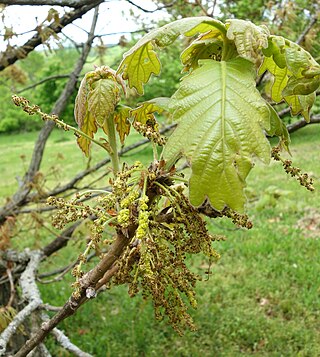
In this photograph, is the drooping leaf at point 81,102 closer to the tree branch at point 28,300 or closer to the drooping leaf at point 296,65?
the drooping leaf at point 296,65

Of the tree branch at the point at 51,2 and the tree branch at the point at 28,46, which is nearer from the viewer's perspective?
the tree branch at the point at 51,2

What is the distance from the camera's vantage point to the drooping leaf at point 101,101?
2.77ft

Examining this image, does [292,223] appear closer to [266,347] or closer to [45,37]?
[266,347]

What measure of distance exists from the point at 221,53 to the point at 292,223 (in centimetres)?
556

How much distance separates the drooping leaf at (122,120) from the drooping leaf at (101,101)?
0.08 metres

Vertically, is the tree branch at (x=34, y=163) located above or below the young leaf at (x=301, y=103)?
below

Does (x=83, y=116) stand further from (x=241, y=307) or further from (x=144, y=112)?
(x=241, y=307)

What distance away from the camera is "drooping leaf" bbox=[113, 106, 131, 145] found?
0.95 meters

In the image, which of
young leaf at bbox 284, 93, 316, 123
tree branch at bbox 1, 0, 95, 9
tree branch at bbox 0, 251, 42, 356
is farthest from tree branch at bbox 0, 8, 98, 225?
young leaf at bbox 284, 93, 316, 123

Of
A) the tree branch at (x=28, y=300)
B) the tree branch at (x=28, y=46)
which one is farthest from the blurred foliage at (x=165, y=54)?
the tree branch at (x=28, y=300)

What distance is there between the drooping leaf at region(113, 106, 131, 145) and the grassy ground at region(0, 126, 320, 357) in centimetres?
204

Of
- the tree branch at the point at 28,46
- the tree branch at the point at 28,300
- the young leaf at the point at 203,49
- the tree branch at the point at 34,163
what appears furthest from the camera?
the tree branch at the point at 34,163

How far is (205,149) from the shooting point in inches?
25.9

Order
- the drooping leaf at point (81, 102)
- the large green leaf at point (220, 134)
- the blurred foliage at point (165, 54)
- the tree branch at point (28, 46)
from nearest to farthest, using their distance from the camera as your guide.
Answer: the large green leaf at point (220, 134) < the drooping leaf at point (81, 102) < the tree branch at point (28, 46) < the blurred foliage at point (165, 54)
